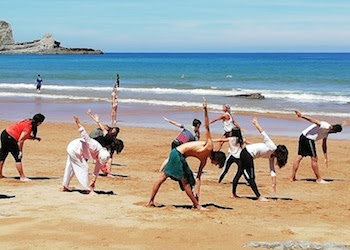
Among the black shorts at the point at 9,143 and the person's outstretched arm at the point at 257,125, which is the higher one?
the person's outstretched arm at the point at 257,125

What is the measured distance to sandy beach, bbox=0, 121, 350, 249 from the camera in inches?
328

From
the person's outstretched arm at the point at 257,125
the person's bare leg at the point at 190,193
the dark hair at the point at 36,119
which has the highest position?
the person's outstretched arm at the point at 257,125

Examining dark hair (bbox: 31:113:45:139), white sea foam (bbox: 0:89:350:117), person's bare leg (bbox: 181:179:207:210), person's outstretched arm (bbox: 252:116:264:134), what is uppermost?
person's outstretched arm (bbox: 252:116:264:134)

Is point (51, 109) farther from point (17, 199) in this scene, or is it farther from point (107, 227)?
point (107, 227)

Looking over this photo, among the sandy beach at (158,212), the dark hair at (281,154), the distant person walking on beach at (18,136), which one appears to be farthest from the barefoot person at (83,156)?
the dark hair at (281,154)

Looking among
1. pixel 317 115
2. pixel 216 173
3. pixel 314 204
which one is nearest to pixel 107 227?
pixel 314 204

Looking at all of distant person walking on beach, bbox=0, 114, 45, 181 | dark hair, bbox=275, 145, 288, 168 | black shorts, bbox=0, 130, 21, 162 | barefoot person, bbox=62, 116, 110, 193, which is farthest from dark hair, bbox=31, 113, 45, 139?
dark hair, bbox=275, 145, 288, 168

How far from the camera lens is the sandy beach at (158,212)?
27.3 feet

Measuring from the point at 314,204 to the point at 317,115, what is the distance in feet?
63.6

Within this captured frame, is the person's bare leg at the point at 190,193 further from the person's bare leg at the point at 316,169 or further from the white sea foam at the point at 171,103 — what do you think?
the white sea foam at the point at 171,103

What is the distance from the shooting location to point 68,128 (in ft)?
76.8

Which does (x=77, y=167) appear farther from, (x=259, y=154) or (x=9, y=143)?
(x=259, y=154)

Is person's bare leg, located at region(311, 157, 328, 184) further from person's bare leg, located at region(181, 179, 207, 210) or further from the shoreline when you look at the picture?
the shoreline

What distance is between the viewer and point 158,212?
10023mm
